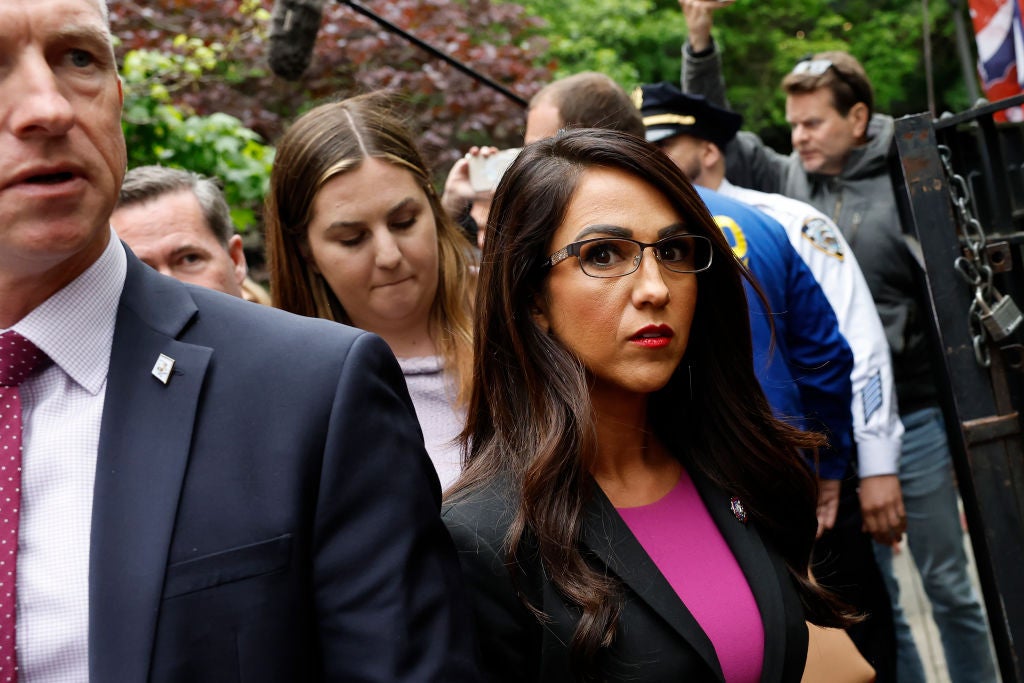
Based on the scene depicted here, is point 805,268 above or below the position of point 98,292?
below

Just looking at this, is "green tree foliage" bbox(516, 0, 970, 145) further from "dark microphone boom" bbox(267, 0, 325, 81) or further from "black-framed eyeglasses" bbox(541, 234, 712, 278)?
"black-framed eyeglasses" bbox(541, 234, 712, 278)

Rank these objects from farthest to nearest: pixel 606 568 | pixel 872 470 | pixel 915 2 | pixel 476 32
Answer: pixel 915 2
pixel 476 32
pixel 872 470
pixel 606 568

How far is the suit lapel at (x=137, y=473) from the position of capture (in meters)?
1.54

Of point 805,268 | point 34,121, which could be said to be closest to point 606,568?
point 34,121

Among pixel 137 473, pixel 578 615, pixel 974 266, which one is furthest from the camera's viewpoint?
pixel 974 266

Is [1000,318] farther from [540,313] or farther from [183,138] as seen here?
[183,138]

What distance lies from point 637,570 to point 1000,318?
56.5 inches

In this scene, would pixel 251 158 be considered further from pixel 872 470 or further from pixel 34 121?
pixel 34 121

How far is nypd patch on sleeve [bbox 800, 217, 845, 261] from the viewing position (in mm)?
4086

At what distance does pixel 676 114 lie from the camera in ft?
15.5

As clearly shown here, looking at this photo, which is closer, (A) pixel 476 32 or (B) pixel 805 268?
(B) pixel 805 268

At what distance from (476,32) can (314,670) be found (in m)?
8.91

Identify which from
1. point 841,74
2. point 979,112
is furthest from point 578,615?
point 841,74

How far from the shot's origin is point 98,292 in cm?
178
